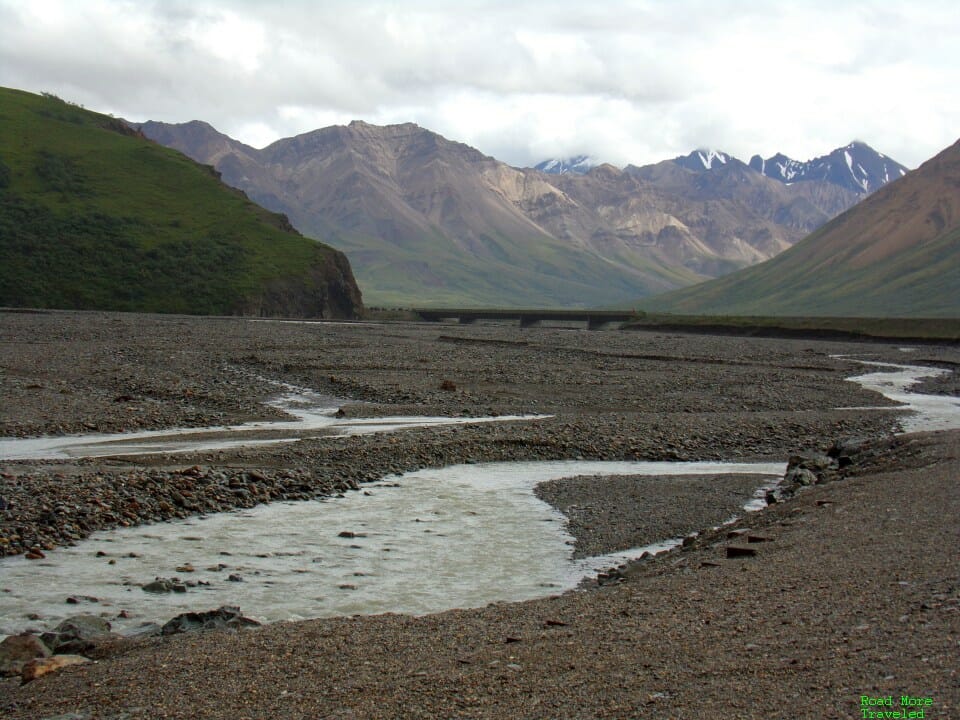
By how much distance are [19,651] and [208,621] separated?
236 cm

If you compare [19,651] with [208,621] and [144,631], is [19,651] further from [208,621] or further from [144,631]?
[208,621]

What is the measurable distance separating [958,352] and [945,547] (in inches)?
3919

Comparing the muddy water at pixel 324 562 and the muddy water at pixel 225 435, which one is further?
the muddy water at pixel 225 435

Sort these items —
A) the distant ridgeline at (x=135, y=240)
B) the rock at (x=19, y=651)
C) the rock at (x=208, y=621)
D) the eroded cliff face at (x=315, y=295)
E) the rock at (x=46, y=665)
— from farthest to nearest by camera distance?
the eroded cliff face at (x=315, y=295), the distant ridgeline at (x=135, y=240), the rock at (x=208, y=621), the rock at (x=19, y=651), the rock at (x=46, y=665)

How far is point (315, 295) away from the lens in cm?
16562

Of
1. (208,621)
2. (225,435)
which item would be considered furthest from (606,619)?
(225,435)

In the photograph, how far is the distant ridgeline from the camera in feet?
470

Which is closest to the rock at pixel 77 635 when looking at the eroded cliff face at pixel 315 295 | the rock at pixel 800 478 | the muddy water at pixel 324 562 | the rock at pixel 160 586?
the muddy water at pixel 324 562

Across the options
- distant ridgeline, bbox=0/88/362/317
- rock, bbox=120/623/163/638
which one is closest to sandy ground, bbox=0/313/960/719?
rock, bbox=120/623/163/638

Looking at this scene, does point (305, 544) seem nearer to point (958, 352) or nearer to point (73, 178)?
point (958, 352)

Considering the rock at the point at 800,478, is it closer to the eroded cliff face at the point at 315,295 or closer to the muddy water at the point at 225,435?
the muddy water at the point at 225,435

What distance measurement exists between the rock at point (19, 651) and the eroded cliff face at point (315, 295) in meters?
141

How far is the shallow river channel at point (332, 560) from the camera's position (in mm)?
15477

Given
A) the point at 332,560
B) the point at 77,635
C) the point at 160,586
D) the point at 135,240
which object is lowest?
the point at 332,560
